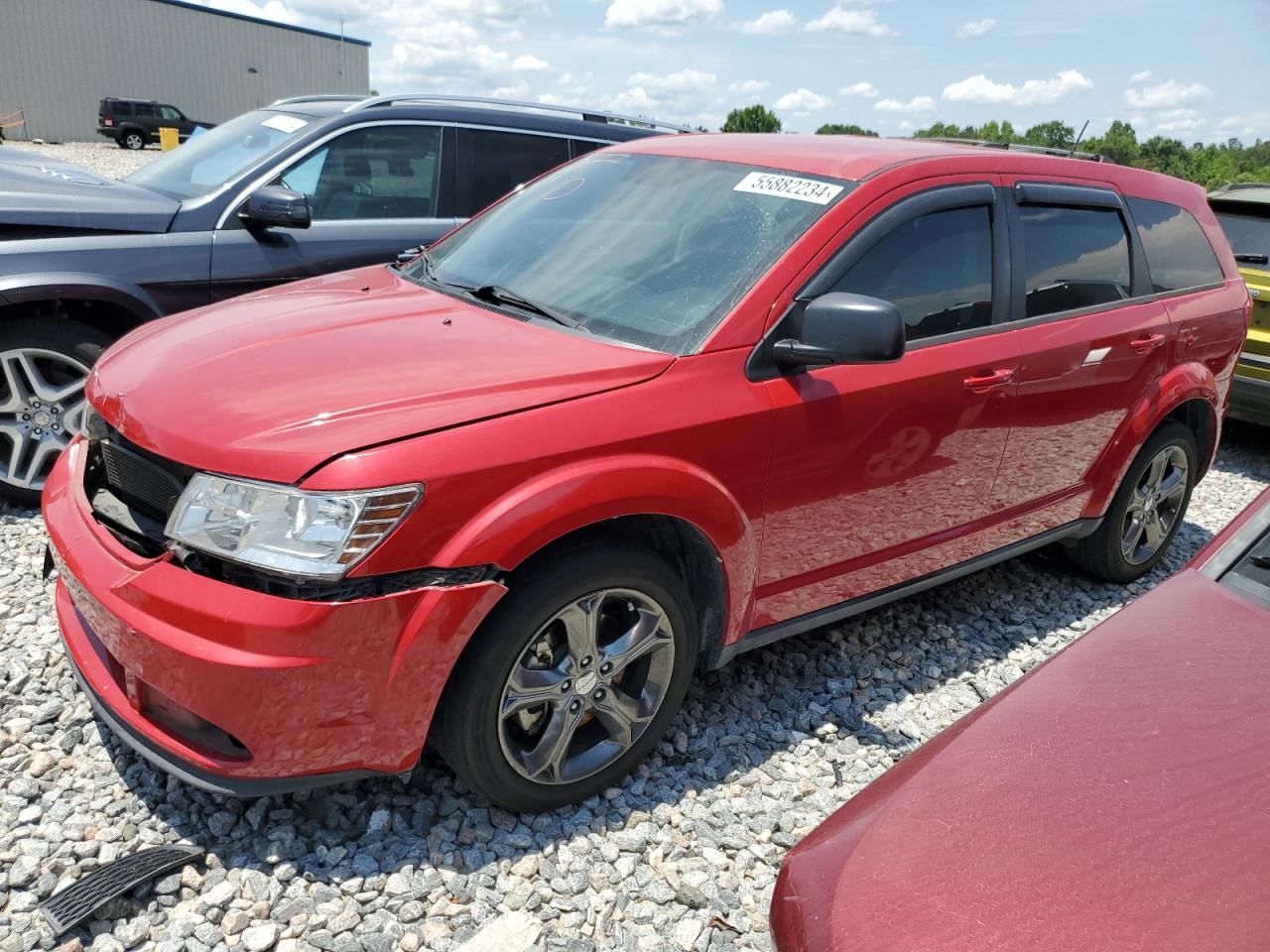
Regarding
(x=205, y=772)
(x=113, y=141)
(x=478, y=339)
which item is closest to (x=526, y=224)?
(x=478, y=339)

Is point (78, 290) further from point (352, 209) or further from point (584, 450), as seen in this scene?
point (584, 450)

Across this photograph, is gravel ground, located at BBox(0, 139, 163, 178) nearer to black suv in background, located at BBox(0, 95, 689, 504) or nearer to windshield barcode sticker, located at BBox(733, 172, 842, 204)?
black suv in background, located at BBox(0, 95, 689, 504)

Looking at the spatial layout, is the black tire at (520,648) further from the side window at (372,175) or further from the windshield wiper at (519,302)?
the side window at (372,175)

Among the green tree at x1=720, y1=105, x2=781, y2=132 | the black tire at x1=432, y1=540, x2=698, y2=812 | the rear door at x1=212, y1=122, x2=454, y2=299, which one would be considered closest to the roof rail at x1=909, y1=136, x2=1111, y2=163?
the black tire at x1=432, y1=540, x2=698, y2=812

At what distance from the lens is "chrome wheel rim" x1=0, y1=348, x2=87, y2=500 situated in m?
4.15

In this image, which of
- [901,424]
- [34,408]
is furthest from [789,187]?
[34,408]

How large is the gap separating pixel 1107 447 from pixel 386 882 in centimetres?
323

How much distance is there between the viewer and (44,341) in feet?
13.6

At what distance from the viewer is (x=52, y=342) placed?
4152 mm

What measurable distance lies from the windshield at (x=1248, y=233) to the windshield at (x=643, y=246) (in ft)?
18.0

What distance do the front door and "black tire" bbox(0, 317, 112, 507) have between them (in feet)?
10.1

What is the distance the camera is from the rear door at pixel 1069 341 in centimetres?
350

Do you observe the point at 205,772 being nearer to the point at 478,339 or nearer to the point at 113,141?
the point at 478,339

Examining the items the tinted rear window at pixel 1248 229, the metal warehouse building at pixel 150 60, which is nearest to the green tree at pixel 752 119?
the metal warehouse building at pixel 150 60
